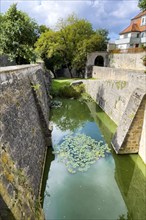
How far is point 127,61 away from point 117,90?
39.7 ft

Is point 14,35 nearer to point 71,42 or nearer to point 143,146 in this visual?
point 71,42

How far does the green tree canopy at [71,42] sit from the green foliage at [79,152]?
20009mm

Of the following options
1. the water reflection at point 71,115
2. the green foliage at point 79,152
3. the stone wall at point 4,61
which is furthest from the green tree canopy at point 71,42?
the green foliage at point 79,152

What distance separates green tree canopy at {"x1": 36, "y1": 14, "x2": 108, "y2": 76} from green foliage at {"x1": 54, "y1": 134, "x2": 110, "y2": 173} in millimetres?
20009

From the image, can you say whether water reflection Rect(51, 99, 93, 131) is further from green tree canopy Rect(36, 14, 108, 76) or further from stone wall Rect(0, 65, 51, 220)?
green tree canopy Rect(36, 14, 108, 76)

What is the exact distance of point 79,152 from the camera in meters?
10.1

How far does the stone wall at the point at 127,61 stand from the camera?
2227cm

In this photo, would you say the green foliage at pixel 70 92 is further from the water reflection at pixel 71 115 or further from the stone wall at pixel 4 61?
the stone wall at pixel 4 61

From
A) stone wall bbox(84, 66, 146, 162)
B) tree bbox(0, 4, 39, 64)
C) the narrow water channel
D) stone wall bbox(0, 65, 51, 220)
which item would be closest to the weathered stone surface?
stone wall bbox(84, 66, 146, 162)

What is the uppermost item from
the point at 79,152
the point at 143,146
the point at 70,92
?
the point at 70,92

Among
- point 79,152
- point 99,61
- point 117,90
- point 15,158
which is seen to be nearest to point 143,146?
point 79,152

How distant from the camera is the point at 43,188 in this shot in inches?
295

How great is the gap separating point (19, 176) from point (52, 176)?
4.00 m

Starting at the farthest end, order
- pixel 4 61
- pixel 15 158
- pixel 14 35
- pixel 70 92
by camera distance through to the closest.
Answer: pixel 70 92, pixel 14 35, pixel 4 61, pixel 15 158
